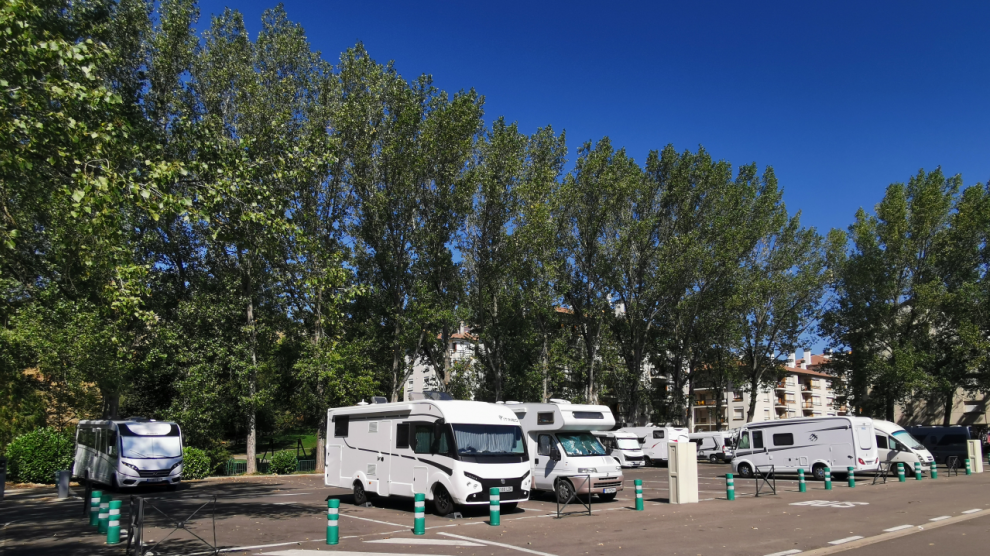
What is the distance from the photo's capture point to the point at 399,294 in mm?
31281

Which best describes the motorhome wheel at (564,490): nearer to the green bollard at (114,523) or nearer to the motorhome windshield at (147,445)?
the green bollard at (114,523)

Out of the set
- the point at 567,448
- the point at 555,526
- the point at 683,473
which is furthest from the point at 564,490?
the point at 555,526

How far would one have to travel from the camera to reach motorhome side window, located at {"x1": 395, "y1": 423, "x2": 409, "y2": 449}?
15.0 metres

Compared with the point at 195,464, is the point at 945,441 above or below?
above

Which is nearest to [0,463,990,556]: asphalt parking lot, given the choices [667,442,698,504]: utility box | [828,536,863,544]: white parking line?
[828,536,863,544]: white parking line


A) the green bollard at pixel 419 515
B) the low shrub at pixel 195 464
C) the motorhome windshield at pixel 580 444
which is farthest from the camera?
the low shrub at pixel 195 464

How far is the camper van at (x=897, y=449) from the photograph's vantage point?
25.9 meters

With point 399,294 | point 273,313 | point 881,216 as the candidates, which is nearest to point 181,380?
point 273,313

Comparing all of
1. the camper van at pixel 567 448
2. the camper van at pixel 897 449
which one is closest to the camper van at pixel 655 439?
the camper van at pixel 897 449

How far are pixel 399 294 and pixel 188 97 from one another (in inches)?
503

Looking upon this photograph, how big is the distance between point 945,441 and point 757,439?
574 inches

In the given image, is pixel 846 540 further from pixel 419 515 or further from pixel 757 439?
pixel 757 439

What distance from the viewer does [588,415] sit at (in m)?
18.4

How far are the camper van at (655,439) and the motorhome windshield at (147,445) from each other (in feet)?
82.8
